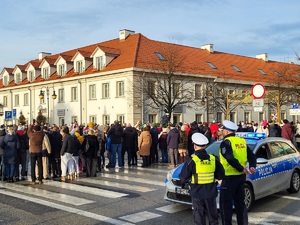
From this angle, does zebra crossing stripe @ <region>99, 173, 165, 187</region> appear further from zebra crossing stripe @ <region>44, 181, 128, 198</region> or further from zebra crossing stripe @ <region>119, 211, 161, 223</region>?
zebra crossing stripe @ <region>119, 211, 161, 223</region>

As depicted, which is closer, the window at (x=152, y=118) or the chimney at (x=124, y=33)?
the window at (x=152, y=118)

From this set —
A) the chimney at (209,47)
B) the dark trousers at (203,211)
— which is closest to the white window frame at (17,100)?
the chimney at (209,47)

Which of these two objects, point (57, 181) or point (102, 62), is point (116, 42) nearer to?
point (102, 62)

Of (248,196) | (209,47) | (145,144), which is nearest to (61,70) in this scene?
(209,47)

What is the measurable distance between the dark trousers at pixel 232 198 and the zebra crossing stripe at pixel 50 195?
388cm

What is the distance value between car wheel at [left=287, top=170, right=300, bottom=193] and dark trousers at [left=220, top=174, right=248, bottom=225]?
12.9 ft

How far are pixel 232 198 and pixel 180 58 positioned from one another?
34519 mm

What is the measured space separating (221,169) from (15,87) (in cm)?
4803

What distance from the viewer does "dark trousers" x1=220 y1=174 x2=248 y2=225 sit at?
20.2 feet

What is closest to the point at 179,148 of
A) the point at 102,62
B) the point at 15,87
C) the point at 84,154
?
the point at 84,154

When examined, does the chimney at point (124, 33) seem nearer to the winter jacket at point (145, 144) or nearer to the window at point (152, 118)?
the window at point (152, 118)

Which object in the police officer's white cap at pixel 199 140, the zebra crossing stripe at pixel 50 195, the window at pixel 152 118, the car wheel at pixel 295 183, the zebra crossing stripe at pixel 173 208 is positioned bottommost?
the zebra crossing stripe at pixel 50 195

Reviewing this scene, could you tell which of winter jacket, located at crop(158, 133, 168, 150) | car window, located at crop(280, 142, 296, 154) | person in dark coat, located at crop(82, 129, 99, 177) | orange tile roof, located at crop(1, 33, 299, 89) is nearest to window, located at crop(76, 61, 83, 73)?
orange tile roof, located at crop(1, 33, 299, 89)

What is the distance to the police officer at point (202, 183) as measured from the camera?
5.61 metres
